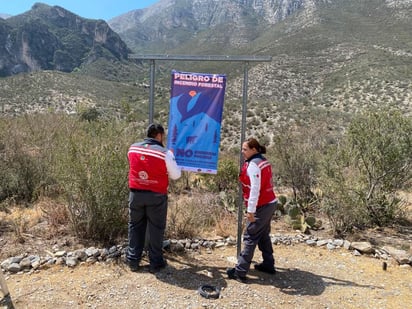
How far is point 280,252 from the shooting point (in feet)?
19.2

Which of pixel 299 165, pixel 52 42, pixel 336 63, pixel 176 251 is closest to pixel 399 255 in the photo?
pixel 176 251

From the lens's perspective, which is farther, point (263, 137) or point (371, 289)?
point (263, 137)

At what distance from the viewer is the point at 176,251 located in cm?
557

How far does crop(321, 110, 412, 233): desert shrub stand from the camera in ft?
22.6

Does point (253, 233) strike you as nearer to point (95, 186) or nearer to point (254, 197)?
point (254, 197)

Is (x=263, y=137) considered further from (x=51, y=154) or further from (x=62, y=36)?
(x=62, y=36)

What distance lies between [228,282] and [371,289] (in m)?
1.81

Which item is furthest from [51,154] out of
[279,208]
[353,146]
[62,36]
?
[62,36]

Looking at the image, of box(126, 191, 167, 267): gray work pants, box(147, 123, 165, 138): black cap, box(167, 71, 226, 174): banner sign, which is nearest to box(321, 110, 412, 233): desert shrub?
box(167, 71, 226, 174): banner sign

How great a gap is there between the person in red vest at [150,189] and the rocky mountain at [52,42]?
110410 mm

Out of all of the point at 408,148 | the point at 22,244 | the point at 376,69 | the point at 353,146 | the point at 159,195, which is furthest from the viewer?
the point at 376,69

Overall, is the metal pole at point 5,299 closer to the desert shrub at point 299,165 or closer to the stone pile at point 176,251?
the stone pile at point 176,251

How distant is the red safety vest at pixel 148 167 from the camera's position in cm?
444

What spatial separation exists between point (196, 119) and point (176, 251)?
206cm
